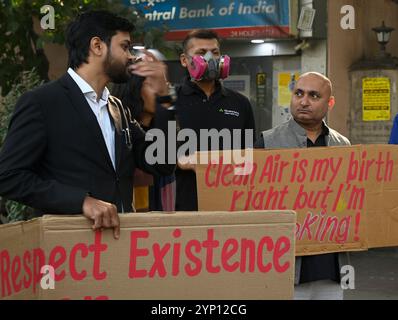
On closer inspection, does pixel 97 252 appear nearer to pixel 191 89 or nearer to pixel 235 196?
pixel 235 196

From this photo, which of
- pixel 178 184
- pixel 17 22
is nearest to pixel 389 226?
pixel 178 184

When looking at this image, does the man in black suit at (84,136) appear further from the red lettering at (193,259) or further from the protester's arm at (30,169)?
the red lettering at (193,259)

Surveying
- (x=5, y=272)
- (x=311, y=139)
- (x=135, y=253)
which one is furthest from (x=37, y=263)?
(x=311, y=139)

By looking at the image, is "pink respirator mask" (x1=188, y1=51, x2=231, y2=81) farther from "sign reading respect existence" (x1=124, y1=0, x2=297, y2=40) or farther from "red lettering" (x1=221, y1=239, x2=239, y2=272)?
"sign reading respect existence" (x1=124, y1=0, x2=297, y2=40)

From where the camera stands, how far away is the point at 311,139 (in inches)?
159

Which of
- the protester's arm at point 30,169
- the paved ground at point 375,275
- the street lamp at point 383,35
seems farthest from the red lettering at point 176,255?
the street lamp at point 383,35

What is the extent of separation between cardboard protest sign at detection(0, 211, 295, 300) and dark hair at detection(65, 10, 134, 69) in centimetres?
87

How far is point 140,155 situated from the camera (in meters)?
3.38

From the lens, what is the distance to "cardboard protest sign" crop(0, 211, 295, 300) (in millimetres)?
2668

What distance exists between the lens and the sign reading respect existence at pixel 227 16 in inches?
368

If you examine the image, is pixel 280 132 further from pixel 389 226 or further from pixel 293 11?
pixel 293 11

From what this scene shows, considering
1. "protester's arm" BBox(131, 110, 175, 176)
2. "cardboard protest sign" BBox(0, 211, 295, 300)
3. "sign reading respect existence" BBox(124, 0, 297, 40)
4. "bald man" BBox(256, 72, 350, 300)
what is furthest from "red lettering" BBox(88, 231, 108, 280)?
"sign reading respect existence" BBox(124, 0, 297, 40)

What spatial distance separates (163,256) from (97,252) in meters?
0.21

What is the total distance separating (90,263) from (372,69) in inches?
298
